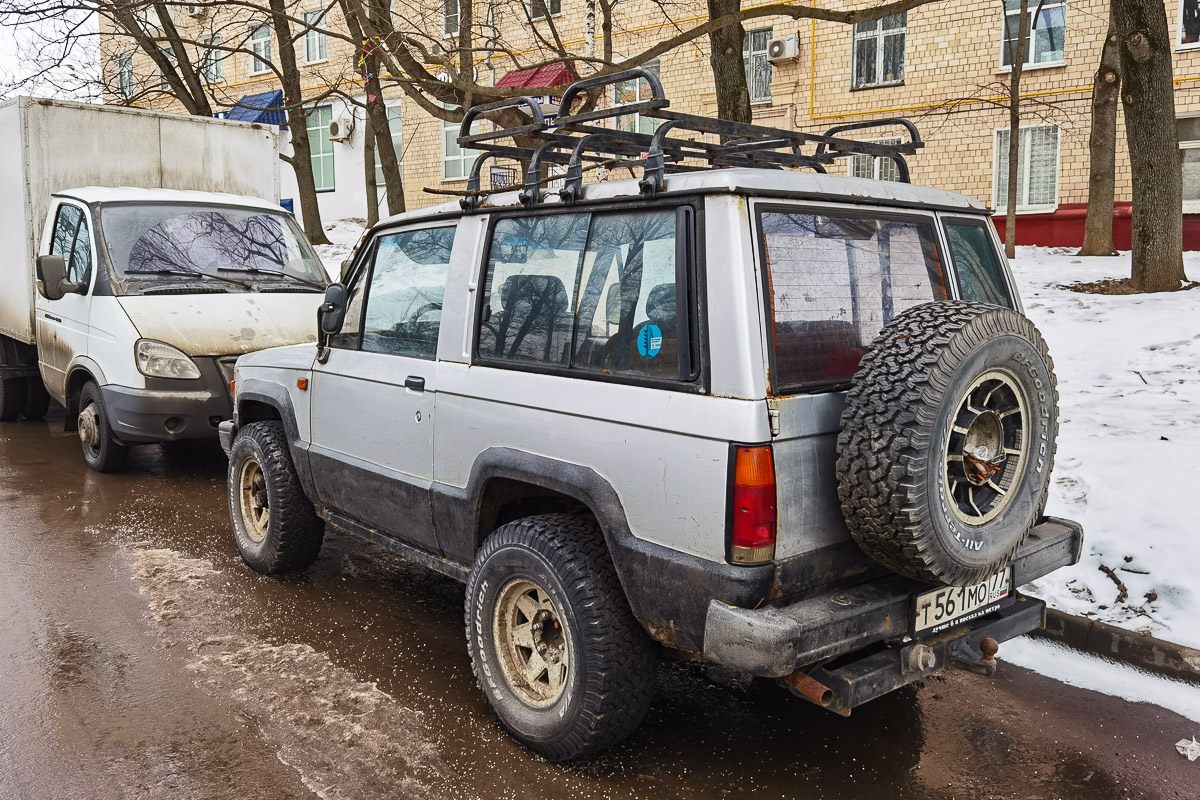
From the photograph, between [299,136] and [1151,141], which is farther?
[299,136]

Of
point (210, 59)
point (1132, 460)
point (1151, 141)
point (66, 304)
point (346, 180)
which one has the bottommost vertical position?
point (1132, 460)

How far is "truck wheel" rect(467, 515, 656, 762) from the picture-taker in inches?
127

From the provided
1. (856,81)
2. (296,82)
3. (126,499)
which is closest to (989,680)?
(126,499)

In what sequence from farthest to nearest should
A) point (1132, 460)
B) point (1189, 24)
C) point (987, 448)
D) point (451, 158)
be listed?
point (451, 158)
point (1189, 24)
point (1132, 460)
point (987, 448)

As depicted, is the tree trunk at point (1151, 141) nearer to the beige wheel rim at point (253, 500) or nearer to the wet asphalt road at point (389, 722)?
the wet asphalt road at point (389, 722)

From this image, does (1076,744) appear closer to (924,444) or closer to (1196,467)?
(924,444)

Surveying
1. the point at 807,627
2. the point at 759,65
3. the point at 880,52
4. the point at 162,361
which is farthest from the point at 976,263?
the point at 759,65

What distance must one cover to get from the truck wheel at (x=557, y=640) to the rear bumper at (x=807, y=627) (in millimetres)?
386

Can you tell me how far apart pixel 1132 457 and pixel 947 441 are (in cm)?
343

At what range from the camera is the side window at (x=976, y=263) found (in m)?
3.73

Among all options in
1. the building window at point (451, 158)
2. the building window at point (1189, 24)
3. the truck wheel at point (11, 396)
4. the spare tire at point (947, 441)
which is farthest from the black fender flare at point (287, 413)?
the building window at point (451, 158)

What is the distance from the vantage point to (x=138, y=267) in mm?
7855

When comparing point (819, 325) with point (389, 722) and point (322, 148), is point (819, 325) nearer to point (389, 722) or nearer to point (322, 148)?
point (389, 722)

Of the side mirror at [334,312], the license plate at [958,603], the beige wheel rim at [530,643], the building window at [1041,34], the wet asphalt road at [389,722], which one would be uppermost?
the building window at [1041,34]
